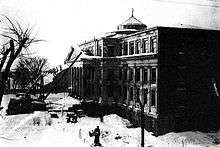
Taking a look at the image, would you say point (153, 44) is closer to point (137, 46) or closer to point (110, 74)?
point (137, 46)

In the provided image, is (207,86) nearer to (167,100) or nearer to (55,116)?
(167,100)

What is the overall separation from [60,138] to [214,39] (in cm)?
2099

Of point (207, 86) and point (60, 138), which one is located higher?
point (207, 86)

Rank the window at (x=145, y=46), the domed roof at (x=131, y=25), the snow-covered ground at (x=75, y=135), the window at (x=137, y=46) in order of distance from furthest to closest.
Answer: the domed roof at (x=131, y=25) → the window at (x=137, y=46) → the window at (x=145, y=46) → the snow-covered ground at (x=75, y=135)

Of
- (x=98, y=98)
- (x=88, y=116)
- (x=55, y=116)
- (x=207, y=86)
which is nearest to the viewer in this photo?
(x=207, y=86)

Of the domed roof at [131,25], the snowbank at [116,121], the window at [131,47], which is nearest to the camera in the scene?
the snowbank at [116,121]

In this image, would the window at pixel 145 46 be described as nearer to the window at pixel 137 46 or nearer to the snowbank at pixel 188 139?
the window at pixel 137 46

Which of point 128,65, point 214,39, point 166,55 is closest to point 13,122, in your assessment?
point 128,65

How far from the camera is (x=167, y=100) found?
3042 cm

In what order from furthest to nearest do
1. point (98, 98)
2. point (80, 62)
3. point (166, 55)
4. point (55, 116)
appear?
1. point (80, 62)
2. point (98, 98)
3. point (55, 116)
4. point (166, 55)

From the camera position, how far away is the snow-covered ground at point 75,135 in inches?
985

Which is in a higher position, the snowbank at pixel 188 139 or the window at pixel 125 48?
the window at pixel 125 48

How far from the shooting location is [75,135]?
27438 mm

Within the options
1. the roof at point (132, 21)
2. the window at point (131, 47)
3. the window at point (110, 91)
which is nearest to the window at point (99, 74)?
the window at point (110, 91)
